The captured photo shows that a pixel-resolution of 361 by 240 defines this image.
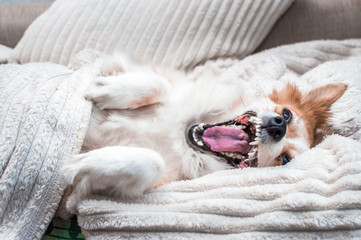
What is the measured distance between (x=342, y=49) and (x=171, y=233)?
144 centimetres

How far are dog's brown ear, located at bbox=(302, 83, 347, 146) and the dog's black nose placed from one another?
29 centimetres

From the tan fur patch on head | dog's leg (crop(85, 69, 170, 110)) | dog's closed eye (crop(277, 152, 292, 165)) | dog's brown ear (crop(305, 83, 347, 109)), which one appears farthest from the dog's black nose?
dog's leg (crop(85, 69, 170, 110))

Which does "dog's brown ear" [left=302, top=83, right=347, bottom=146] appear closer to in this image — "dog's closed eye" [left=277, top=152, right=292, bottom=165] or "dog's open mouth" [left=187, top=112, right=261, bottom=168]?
"dog's closed eye" [left=277, top=152, right=292, bottom=165]

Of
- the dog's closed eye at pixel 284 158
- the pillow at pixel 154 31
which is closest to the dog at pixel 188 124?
the dog's closed eye at pixel 284 158

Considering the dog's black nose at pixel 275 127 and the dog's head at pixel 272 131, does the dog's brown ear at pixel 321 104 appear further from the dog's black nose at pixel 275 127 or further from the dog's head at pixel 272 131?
the dog's black nose at pixel 275 127

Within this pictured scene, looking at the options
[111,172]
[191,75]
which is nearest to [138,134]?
[111,172]

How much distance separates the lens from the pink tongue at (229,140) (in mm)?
1155

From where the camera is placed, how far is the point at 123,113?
1.20m

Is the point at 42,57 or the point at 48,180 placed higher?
the point at 48,180

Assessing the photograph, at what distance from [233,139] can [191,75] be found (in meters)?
0.52

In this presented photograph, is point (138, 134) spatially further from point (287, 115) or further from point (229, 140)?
point (287, 115)

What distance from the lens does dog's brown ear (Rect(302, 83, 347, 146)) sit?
1.32 metres

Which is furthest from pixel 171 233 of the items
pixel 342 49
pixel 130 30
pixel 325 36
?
pixel 325 36

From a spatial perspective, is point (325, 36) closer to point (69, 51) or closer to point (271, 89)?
point (271, 89)
